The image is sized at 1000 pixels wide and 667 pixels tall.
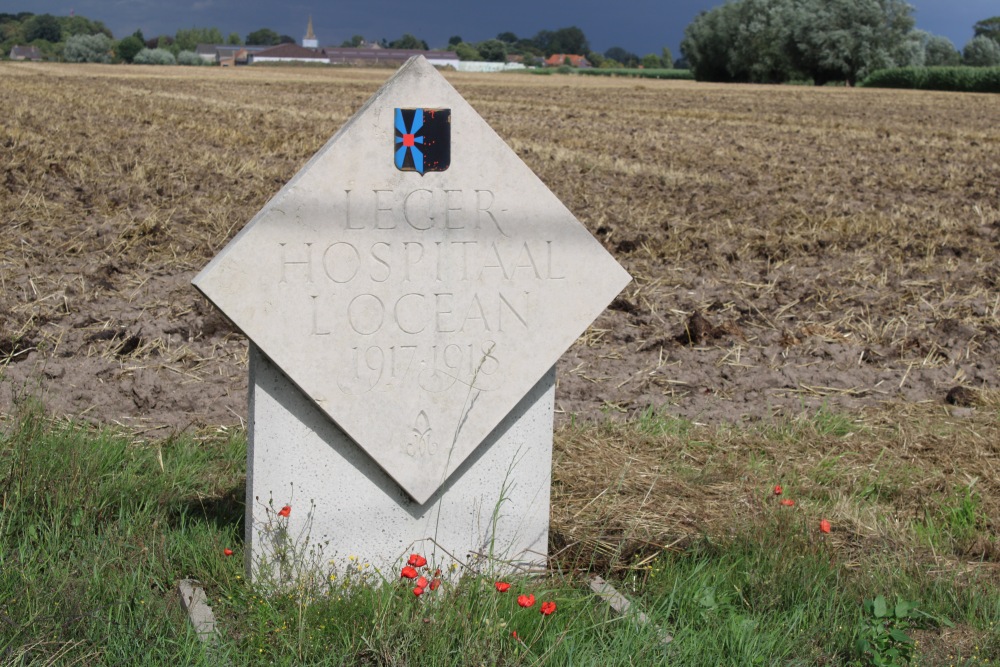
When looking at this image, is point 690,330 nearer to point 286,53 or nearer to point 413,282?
point 413,282

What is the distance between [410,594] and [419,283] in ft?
2.64

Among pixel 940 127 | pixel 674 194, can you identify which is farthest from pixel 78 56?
pixel 674 194

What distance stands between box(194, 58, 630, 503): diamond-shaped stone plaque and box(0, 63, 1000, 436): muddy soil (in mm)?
1521

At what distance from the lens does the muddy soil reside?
15.9 ft

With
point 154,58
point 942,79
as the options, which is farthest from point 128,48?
point 942,79

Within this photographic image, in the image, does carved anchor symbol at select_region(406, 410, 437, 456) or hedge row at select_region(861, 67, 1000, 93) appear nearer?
carved anchor symbol at select_region(406, 410, 437, 456)

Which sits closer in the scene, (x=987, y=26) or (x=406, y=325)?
(x=406, y=325)

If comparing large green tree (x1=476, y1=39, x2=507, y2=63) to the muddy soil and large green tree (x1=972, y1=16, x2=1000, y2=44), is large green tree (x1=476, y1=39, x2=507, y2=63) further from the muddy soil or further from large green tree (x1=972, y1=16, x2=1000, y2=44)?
the muddy soil

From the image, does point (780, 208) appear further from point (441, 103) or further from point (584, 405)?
point (441, 103)

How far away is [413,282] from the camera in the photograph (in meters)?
2.86

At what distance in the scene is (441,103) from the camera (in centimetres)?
277

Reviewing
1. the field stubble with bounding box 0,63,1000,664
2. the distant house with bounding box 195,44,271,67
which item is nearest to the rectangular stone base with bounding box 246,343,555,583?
the field stubble with bounding box 0,63,1000,664

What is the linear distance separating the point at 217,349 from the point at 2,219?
130 inches

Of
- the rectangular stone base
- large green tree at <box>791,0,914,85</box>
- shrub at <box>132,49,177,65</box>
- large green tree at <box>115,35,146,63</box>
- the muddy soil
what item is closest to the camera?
the rectangular stone base
